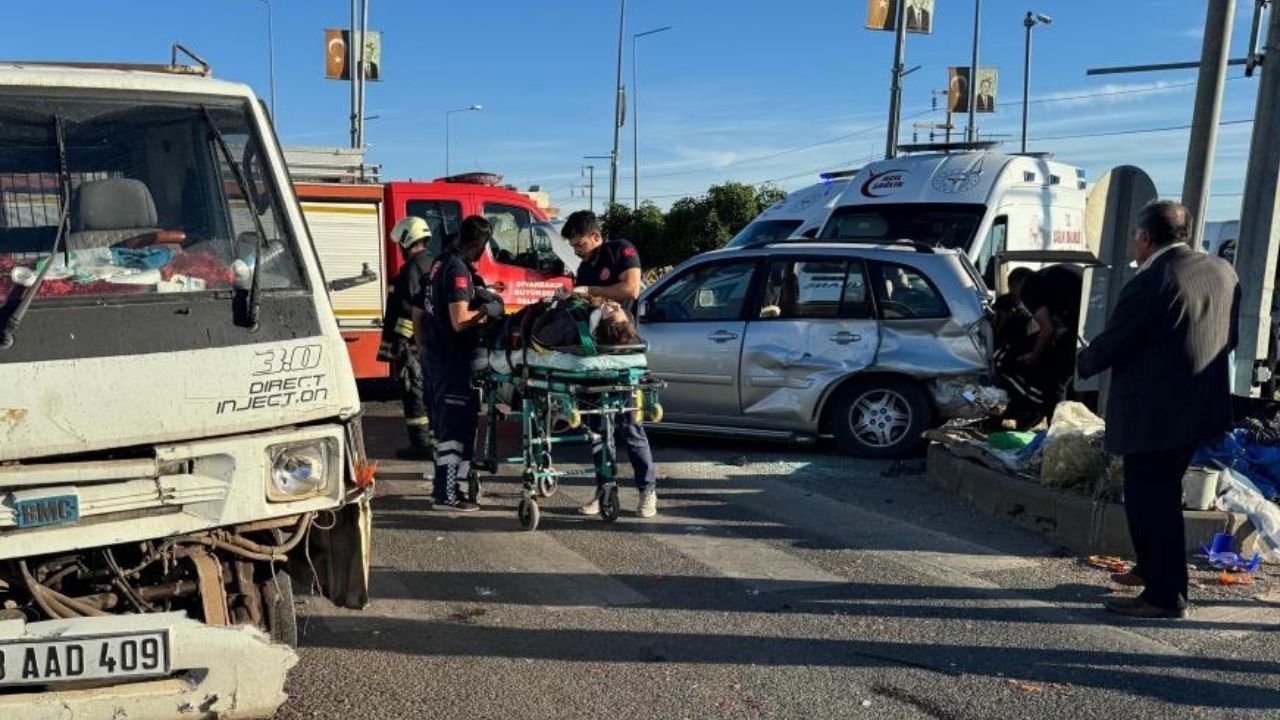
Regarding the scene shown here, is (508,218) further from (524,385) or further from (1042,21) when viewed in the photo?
(1042,21)

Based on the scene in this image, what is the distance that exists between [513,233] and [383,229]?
1631 millimetres

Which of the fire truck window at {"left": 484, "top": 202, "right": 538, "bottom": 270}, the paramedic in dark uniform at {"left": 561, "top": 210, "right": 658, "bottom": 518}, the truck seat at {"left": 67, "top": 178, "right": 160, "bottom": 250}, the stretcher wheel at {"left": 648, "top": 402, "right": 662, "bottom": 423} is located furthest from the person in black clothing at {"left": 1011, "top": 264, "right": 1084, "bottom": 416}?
the truck seat at {"left": 67, "top": 178, "right": 160, "bottom": 250}

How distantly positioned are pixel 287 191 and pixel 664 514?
12.1 ft

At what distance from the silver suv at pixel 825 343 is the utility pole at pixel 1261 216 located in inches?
71.6

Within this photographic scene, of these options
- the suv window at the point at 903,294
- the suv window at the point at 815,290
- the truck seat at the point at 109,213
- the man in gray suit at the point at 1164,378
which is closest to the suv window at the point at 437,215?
the suv window at the point at 815,290

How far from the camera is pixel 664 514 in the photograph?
24.9ft

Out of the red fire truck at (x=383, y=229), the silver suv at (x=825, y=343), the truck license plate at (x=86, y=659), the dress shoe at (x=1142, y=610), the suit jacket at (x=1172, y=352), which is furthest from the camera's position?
the red fire truck at (x=383, y=229)

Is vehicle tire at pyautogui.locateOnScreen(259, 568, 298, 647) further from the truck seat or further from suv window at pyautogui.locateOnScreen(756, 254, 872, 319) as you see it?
suv window at pyautogui.locateOnScreen(756, 254, 872, 319)

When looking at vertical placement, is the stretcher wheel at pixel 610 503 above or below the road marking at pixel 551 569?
above

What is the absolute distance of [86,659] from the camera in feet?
11.1

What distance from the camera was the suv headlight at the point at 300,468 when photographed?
396cm

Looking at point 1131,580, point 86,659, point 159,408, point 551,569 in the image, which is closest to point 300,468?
point 159,408

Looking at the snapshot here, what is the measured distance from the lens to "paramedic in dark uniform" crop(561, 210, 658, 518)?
742 centimetres

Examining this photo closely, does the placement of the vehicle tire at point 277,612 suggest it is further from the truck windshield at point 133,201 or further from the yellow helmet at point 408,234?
the yellow helmet at point 408,234
